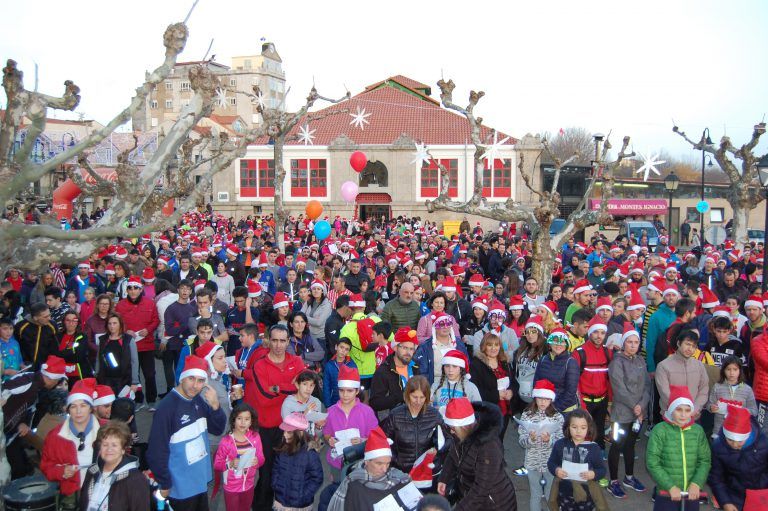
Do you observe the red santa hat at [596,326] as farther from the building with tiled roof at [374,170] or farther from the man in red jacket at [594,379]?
the building with tiled roof at [374,170]

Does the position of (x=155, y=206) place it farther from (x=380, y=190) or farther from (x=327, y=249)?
(x=380, y=190)

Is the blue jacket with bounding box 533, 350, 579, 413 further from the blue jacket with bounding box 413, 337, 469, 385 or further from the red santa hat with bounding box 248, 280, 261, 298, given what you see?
the red santa hat with bounding box 248, 280, 261, 298

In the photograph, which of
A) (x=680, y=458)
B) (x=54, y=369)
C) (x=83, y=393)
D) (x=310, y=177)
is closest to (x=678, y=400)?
(x=680, y=458)

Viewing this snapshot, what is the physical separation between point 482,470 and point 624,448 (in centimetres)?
278

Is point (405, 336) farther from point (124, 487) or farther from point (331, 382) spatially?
point (124, 487)

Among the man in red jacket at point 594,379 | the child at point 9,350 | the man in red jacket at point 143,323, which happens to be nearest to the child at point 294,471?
the man in red jacket at point 594,379

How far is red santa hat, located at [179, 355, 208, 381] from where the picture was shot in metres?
5.02

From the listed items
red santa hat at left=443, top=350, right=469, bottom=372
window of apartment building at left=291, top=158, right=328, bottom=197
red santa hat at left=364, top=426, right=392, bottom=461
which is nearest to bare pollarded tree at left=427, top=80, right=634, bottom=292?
red santa hat at left=443, top=350, right=469, bottom=372

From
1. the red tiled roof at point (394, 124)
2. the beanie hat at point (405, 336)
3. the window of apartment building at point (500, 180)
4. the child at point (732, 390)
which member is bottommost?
the child at point (732, 390)

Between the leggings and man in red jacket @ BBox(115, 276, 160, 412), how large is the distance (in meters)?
5.72

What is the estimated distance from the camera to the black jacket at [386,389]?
6.10m

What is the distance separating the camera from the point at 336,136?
44.2 meters

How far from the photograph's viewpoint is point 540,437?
574 centimetres

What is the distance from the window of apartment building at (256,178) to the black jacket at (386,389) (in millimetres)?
38986
